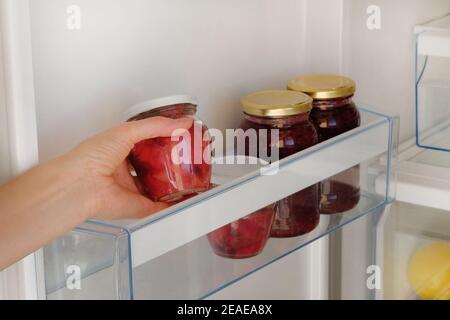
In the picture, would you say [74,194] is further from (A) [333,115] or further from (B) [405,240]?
(B) [405,240]

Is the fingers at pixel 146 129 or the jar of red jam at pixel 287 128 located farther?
the jar of red jam at pixel 287 128

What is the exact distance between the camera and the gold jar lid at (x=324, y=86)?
1.13m

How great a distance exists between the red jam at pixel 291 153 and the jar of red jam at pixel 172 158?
0.13 meters

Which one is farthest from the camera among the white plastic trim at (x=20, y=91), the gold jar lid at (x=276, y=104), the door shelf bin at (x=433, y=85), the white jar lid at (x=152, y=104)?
the door shelf bin at (x=433, y=85)

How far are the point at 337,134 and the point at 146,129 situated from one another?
0.32 meters

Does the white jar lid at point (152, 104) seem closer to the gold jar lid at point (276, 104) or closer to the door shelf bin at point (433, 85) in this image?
the gold jar lid at point (276, 104)

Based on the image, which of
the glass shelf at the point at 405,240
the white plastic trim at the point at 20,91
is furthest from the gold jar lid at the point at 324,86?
the white plastic trim at the point at 20,91

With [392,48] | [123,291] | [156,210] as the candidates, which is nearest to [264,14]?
[392,48]

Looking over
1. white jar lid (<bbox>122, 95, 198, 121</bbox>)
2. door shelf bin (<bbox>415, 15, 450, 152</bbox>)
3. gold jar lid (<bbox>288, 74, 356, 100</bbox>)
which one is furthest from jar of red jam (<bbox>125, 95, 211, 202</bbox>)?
door shelf bin (<bbox>415, 15, 450, 152</bbox>)

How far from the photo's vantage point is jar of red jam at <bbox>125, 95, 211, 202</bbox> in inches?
36.6

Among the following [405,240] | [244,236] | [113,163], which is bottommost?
[405,240]

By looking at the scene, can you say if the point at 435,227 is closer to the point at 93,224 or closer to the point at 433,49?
the point at 433,49

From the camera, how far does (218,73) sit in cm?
112

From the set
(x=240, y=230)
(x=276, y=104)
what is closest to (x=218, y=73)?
(x=276, y=104)
